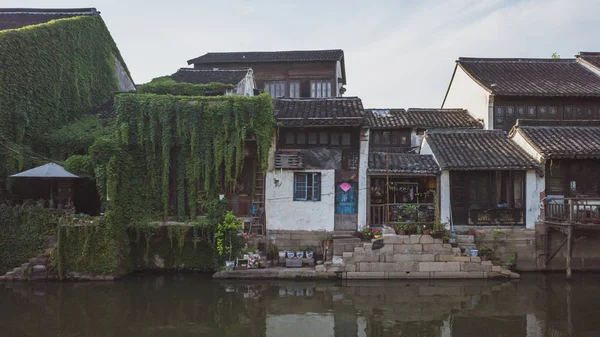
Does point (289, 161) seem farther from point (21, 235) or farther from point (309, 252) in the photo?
point (21, 235)

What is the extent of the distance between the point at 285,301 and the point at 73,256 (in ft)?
27.0

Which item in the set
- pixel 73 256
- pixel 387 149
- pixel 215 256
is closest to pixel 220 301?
pixel 215 256

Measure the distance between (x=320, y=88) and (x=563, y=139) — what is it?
46.9 ft

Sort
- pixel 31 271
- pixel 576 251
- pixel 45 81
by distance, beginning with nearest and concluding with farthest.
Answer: pixel 31 271
pixel 576 251
pixel 45 81

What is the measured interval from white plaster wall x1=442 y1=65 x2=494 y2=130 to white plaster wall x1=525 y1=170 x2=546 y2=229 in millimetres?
4871

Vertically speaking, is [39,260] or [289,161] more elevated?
[289,161]

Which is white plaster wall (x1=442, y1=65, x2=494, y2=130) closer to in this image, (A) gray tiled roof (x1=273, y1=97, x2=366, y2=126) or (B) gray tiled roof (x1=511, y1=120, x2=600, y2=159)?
(B) gray tiled roof (x1=511, y1=120, x2=600, y2=159)

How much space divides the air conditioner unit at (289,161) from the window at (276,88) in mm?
11009

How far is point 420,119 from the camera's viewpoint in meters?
23.0

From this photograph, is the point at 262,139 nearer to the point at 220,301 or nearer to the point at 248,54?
the point at 220,301

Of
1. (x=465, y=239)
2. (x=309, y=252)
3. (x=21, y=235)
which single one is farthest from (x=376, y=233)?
(x=21, y=235)

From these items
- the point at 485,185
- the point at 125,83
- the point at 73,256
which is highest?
the point at 125,83

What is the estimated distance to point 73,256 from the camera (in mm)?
15156

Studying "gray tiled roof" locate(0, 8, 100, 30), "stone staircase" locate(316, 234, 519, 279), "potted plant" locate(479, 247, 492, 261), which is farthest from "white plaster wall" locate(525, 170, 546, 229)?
"gray tiled roof" locate(0, 8, 100, 30)
